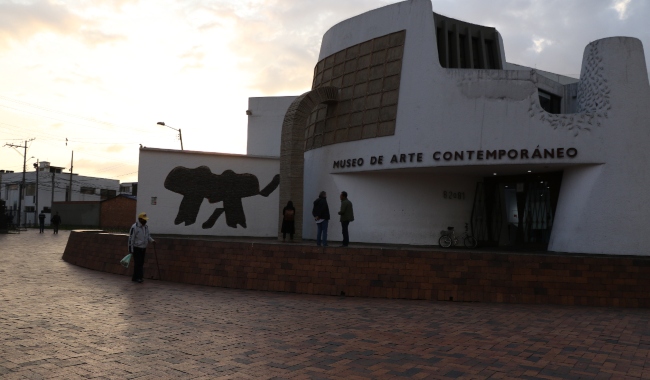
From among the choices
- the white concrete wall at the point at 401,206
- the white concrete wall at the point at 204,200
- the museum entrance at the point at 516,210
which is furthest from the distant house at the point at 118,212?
the museum entrance at the point at 516,210

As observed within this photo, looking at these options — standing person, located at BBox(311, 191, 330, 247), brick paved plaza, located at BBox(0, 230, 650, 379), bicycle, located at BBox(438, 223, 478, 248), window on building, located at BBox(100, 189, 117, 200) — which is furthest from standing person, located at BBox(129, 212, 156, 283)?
window on building, located at BBox(100, 189, 117, 200)

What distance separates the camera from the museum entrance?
19.8 meters

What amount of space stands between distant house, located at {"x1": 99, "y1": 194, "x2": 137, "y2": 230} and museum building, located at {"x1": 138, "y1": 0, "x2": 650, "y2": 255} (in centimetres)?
2900

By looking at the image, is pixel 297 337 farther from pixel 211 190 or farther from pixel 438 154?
pixel 211 190

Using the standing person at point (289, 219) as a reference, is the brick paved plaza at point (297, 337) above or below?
below

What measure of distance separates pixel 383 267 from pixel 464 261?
5.46ft

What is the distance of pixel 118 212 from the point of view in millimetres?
48750

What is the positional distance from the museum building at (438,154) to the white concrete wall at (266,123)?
898 cm

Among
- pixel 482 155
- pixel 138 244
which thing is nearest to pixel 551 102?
pixel 482 155

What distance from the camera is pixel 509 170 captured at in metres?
18.7

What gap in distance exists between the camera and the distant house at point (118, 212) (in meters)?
48.5

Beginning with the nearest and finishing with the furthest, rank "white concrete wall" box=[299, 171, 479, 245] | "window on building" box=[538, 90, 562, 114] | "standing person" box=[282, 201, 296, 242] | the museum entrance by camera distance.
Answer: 1. "standing person" box=[282, 201, 296, 242]
2. "window on building" box=[538, 90, 562, 114]
3. the museum entrance
4. "white concrete wall" box=[299, 171, 479, 245]

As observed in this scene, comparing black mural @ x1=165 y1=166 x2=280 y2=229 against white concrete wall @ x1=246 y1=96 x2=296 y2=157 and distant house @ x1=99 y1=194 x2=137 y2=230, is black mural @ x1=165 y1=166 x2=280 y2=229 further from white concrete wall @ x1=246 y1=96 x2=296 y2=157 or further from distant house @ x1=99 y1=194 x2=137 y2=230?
distant house @ x1=99 y1=194 x2=137 y2=230

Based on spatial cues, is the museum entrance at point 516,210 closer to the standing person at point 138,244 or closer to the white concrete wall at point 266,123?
the standing person at point 138,244
